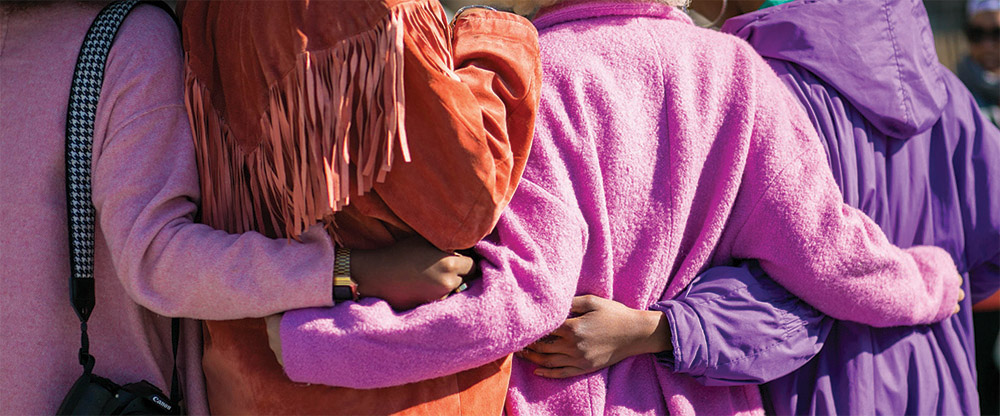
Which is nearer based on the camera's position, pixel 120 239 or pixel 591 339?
pixel 120 239

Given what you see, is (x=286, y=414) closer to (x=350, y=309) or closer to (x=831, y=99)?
(x=350, y=309)

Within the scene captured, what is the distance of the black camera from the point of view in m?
1.64

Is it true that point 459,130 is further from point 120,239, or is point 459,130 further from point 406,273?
point 120,239

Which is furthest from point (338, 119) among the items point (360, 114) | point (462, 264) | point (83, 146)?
point (83, 146)

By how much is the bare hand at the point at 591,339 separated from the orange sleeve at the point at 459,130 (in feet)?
1.11

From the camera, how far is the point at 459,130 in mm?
1556

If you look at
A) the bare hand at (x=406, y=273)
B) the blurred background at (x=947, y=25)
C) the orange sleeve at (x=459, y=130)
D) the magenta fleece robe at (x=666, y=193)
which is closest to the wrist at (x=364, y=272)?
the bare hand at (x=406, y=273)

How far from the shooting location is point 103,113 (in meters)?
1.67

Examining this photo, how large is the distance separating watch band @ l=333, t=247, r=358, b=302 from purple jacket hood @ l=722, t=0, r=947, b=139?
116 cm

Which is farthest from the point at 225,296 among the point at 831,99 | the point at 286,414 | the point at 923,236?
the point at 923,236

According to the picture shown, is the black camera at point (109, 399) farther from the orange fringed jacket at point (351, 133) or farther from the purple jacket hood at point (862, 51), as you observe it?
the purple jacket hood at point (862, 51)

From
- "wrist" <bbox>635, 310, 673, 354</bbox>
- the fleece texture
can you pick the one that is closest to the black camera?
"wrist" <bbox>635, 310, 673, 354</bbox>

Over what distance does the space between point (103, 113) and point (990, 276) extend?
2204 millimetres

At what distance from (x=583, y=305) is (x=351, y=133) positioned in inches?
23.4
